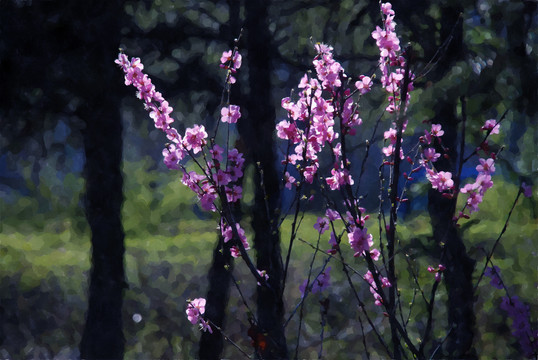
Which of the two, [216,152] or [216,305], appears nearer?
[216,152]

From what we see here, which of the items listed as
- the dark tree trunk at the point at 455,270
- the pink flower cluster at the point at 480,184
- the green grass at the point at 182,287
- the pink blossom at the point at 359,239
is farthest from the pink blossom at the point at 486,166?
the dark tree trunk at the point at 455,270

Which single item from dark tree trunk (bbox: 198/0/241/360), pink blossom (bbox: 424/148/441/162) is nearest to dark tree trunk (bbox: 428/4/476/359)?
dark tree trunk (bbox: 198/0/241/360)

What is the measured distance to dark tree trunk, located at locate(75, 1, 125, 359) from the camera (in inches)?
251

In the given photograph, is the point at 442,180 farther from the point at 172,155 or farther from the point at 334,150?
the point at 172,155

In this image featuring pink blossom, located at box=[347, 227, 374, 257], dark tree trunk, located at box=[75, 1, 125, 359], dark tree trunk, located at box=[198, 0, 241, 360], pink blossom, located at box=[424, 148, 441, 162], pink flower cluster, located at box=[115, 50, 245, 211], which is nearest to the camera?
pink blossom, located at box=[347, 227, 374, 257]

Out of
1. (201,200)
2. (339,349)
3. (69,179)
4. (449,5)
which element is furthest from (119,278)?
(69,179)

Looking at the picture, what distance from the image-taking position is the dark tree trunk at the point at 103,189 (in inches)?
251

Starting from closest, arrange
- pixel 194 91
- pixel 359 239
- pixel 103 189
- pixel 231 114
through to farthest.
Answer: pixel 359 239
pixel 231 114
pixel 103 189
pixel 194 91

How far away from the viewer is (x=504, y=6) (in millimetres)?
5285

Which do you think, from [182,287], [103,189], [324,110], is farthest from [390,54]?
[182,287]

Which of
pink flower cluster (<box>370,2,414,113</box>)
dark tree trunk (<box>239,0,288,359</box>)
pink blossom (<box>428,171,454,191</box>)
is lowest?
pink blossom (<box>428,171,454,191</box>)

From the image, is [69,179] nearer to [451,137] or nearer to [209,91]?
[209,91]

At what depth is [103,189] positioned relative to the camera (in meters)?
6.53

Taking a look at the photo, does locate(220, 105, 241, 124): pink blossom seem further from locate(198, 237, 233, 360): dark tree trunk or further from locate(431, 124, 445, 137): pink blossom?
locate(198, 237, 233, 360): dark tree trunk
